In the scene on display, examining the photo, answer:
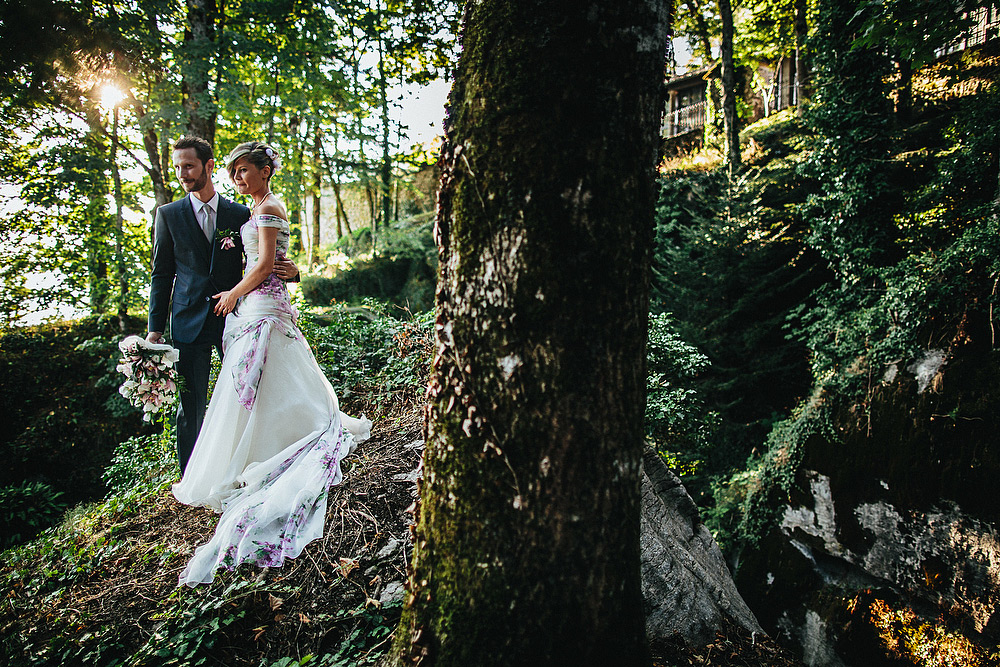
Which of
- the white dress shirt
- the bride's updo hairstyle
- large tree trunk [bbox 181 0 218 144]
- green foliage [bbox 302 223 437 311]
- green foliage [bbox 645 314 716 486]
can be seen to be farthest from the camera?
green foliage [bbox 302 223 437 311]

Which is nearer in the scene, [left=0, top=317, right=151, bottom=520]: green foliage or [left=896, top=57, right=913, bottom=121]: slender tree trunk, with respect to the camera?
[left=0, top=317, right=151, bottom=520]: green foliage

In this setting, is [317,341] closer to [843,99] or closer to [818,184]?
[843,99]

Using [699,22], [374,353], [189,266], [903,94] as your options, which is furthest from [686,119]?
[189,266]

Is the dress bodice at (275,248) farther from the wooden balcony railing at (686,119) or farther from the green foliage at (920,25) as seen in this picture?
the wooden balcony railing at (686,119)

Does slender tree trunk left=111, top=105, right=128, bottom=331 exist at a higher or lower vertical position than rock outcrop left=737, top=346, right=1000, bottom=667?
higher

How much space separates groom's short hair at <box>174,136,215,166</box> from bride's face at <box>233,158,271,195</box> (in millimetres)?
325

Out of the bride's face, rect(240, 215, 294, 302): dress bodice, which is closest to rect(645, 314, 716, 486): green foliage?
rect(240, 215, 294, 302): dress bodice

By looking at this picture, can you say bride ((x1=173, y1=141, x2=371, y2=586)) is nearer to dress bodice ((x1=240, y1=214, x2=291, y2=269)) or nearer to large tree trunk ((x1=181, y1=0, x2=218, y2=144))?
dress bodice ((x1=240, y1=214, x2=291, y2=269))

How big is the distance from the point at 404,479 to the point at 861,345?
6.56m

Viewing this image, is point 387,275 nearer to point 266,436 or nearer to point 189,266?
point 189,266

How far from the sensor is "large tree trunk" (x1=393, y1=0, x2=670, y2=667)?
4.42 ft

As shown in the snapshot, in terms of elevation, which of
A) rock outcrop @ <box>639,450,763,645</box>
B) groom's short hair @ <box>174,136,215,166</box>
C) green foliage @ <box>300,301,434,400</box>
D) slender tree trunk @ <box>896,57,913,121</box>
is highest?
slender tree trunk @ <box>896,57,913,121</box>

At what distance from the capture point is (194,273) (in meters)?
3.50

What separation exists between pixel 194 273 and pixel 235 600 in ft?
7.61
